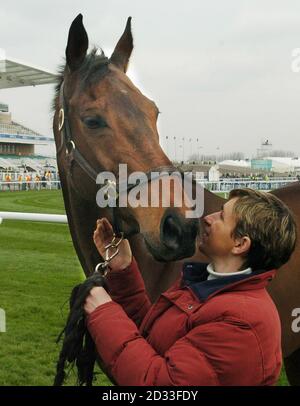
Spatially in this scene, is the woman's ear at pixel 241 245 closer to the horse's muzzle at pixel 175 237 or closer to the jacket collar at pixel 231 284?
the jacket collar at pixel 231 284

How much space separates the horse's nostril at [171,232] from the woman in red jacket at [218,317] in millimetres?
138

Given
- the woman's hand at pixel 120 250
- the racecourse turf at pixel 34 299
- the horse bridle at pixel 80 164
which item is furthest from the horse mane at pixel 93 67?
the racecourse turf at pixel 34 299

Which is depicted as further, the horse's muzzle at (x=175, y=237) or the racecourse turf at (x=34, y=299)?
the racecourse turf at (x=34, y=299)

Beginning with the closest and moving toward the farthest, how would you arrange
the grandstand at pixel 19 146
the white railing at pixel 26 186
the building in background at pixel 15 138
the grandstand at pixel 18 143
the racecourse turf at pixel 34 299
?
1. the racecourse turf at pixel 34 299
2. the white railing at pixel 26 186
3. the grandstand at pixel 19 146
4. the grandstand at pixel 18 143
5. the building in background at pixel 15 138

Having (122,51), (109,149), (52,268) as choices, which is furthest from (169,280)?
(52,268)

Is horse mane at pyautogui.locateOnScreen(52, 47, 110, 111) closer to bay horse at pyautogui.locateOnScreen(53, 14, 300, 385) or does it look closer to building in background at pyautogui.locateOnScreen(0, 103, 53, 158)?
bay horse at pyautogui.locateOnScreen(53, 14, 300, 385)

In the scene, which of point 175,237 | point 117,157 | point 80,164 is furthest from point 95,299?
point 80,164

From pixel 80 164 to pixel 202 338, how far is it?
1.25 m

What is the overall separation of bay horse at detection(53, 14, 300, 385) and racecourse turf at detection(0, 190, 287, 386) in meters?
1.14

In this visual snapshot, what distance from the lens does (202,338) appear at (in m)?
1.41

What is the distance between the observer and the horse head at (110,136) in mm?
1847

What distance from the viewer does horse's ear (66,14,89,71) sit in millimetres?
2432

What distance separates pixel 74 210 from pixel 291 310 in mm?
1494

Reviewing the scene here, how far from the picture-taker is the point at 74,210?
263 cm
